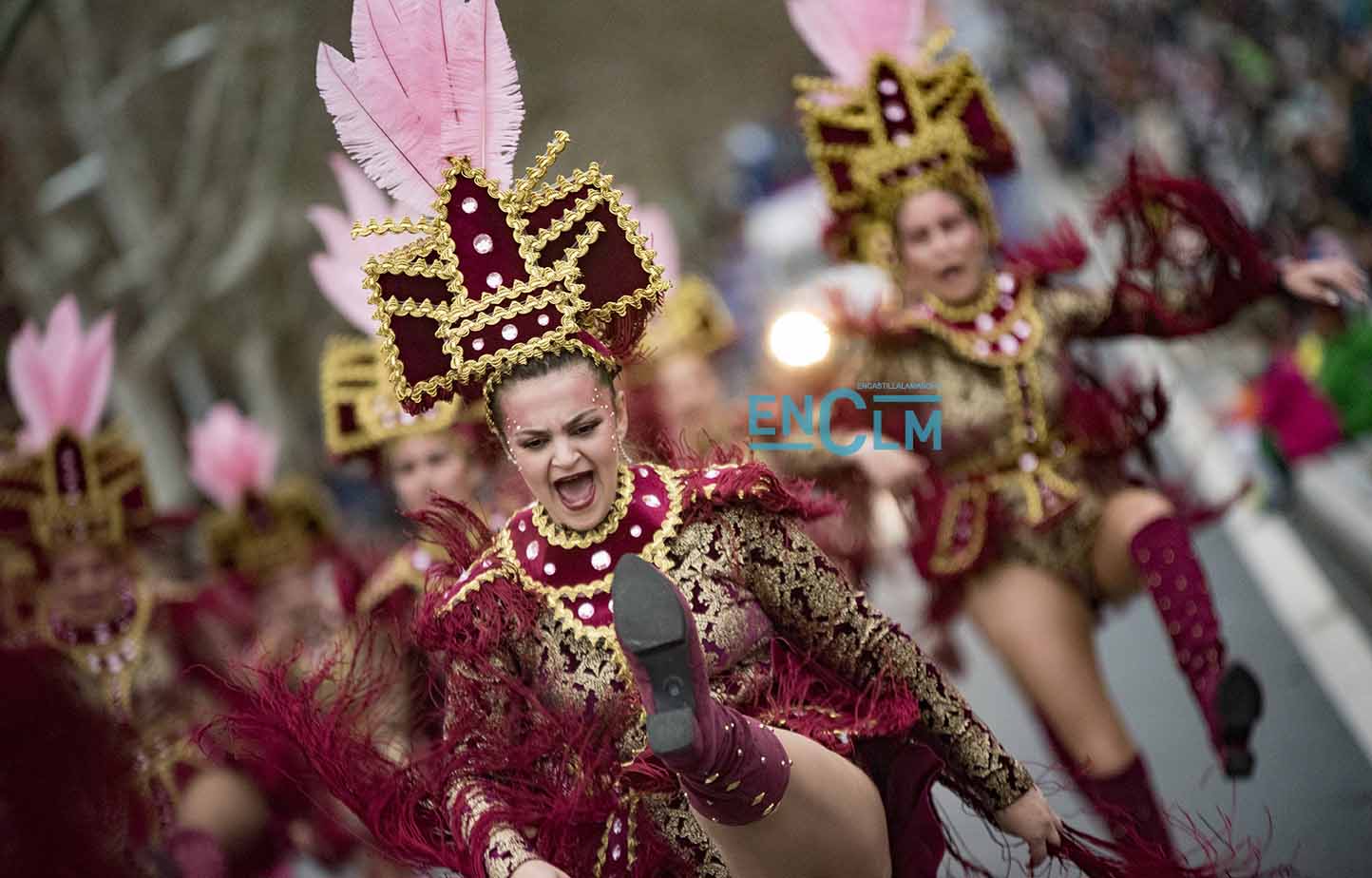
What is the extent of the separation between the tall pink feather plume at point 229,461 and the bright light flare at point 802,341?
416cm

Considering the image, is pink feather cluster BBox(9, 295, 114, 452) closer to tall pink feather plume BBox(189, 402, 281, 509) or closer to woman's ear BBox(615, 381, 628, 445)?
tall pink feather plume BBox(189, 402, 281, 509)

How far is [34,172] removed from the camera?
14.1m

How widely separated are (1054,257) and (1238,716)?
1.57 meters

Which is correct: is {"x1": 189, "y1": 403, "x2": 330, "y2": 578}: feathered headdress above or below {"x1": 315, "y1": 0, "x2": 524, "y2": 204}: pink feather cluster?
below

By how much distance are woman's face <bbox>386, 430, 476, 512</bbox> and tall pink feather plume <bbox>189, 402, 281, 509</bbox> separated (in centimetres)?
320

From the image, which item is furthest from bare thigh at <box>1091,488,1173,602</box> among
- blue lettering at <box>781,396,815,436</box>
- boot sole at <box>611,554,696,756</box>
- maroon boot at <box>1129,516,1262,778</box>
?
boot sole at <box>611,554,696,756</box>

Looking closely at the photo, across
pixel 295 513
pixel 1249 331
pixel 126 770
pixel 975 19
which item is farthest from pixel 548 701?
pixel 975 19

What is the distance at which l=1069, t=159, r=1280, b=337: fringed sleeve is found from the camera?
4.71 metres

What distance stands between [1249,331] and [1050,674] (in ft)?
22.4

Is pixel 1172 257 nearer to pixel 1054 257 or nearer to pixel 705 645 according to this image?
pixel 1054 257

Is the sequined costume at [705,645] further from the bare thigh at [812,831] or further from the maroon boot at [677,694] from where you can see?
the maroon boot at [677,694]

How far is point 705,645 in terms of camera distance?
10.1ft

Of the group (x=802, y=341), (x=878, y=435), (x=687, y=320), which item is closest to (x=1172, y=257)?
(x=878, y=435)

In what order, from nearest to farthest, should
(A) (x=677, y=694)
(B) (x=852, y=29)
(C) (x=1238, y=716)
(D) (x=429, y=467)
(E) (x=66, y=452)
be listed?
(A) (x=677, y=694) → (C) (x=1238, y=716) → (B) (x=852, y=29) → (D) (x=429, y=467) → (E) (x=66, y=452)
